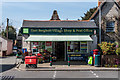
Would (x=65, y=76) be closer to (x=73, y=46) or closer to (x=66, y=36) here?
(x=66, y=36)

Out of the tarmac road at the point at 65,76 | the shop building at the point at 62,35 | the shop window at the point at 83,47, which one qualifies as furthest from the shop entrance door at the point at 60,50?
the tarmac road at the point at 65,76

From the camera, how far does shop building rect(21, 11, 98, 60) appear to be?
21422 millimetres

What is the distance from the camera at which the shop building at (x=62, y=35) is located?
21422 mm

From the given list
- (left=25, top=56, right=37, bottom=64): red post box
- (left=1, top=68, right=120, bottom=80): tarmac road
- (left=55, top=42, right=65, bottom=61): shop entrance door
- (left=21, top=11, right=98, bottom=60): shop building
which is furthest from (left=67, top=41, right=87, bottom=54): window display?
(left=1, top=68, right=120, bottom=80): tarmac road

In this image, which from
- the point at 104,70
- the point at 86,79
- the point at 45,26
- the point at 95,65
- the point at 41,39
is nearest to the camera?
the point at 86,79

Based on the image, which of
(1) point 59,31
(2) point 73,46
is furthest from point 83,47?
(1) point 59,31

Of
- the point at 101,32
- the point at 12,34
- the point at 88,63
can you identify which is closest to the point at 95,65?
the point at 88,63

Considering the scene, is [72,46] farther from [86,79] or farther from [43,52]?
[86,79]

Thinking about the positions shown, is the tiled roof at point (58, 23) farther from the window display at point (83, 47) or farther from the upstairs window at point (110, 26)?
the window display at point (83, 47)

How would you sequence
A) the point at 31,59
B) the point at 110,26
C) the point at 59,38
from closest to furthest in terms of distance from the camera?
the point at 31,59
the point at 59,38
the point at 110,26

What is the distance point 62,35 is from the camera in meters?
21.6

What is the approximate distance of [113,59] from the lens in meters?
18.1

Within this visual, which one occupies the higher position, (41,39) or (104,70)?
(41,39)

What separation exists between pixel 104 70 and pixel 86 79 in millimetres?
4807
